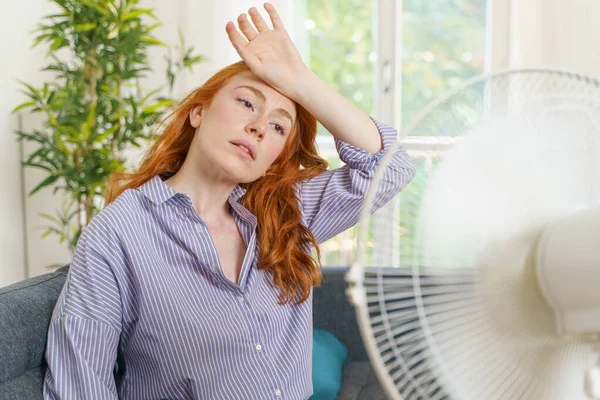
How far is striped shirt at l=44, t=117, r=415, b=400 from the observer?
126 cm

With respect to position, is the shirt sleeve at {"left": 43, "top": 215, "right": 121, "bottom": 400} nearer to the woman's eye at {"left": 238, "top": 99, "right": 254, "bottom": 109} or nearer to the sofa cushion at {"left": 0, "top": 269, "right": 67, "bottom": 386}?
the sofa cushion at {"left": 0, "top": 269, "right": 67, "bottom": 386}

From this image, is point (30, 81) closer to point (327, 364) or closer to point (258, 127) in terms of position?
point (327, 364)

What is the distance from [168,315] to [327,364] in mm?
1070

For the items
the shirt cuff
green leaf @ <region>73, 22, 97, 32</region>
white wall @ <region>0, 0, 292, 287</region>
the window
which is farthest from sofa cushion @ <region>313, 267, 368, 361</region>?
the window

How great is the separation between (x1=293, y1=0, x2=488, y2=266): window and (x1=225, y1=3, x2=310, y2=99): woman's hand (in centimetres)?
274

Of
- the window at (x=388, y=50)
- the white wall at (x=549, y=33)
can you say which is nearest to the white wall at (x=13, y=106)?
the window at (x=388, y=50)

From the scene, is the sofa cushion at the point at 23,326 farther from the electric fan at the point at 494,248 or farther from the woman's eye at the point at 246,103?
the electric fan at the point at 494,248

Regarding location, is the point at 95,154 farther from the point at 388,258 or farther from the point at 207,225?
the point at 388,258

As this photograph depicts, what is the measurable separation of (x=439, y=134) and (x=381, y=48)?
3.44 metres

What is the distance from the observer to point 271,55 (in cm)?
131

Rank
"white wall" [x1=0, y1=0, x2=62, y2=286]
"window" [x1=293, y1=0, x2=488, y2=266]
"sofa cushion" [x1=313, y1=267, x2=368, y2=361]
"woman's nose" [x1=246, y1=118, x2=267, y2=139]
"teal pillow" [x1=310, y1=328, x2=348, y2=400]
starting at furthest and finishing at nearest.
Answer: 1. "window" [x1=293, y1=0, x2=488, y2=266]
2. "white wall" [x1=0, y1=0, x2=62, y2=286]
3. "sofa cushion" [x1=313, y1=267, x2=368, y2=361]
4. "teal pillow" [x1=310, y1=328, x2=348, y2=400]
5. "woman's nose" [x1=246, y1=118, x2=267, y2=139]

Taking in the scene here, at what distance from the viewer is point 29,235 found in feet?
11.0


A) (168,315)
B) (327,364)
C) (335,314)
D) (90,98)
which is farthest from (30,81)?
(168,315)

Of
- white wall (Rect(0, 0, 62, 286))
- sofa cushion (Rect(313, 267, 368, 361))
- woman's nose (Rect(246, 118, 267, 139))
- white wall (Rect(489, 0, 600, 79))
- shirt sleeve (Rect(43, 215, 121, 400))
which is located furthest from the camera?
white wall (Rect(489, 0, 600, 79))
